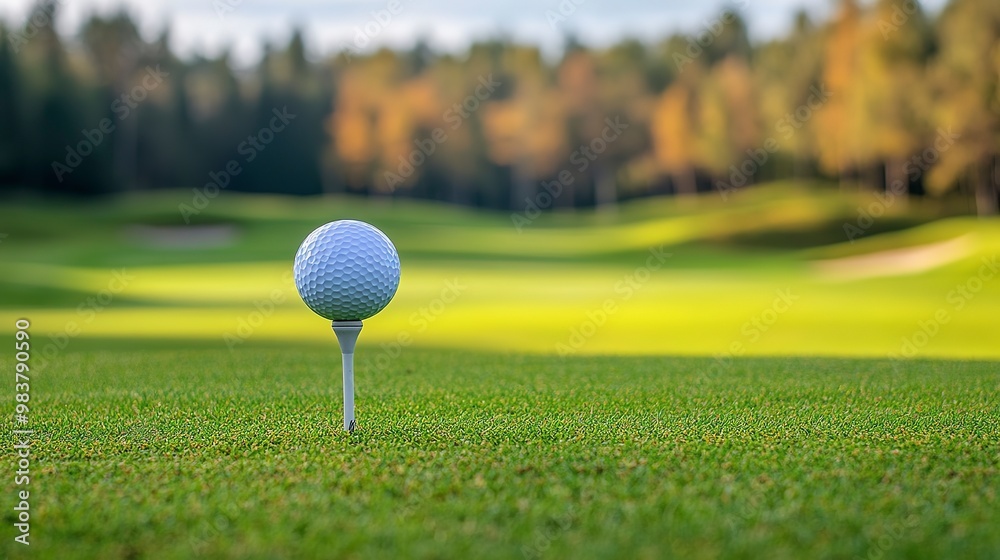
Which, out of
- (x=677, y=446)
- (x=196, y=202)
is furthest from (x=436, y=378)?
(x=196, y=202)

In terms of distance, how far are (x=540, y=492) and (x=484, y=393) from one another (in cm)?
272

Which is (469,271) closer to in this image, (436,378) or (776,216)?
(776,216)
